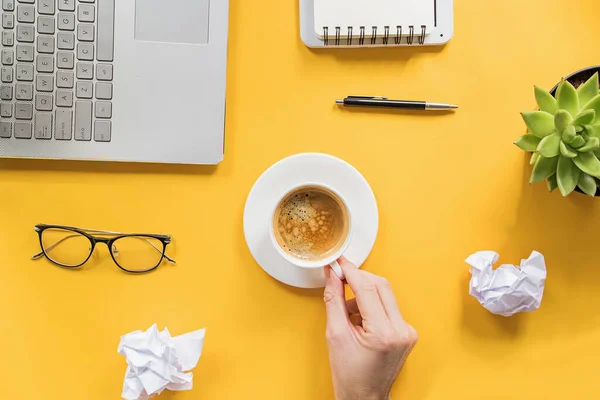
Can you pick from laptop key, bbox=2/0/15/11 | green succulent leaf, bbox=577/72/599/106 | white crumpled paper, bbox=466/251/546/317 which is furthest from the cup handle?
laptop key, bbox=2/0/15/11

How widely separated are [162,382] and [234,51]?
0.59 metres

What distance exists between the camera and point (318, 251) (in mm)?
795

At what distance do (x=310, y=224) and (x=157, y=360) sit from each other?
0.35m

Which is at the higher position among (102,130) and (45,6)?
(45,6)

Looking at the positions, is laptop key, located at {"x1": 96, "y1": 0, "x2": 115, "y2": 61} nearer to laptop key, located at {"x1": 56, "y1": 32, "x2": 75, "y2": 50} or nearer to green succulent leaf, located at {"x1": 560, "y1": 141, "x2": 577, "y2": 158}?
laptop key, located at {"x1": 56, "y1": 32, "x2": 75, "y2": 50}

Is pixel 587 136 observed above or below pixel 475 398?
above

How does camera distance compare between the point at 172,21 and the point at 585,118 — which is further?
the point at 172,21

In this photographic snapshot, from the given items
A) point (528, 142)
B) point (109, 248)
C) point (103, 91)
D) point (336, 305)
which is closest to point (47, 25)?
point (103, 91)

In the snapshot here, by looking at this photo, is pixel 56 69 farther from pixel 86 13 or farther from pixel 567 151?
pixel 567 151

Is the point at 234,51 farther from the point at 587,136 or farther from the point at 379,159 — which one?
the point at 587,136

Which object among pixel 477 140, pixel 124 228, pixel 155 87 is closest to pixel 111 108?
pixel 155 87

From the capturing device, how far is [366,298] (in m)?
0.73


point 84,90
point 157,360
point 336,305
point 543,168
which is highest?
point 84,90

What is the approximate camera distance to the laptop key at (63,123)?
73 cm
